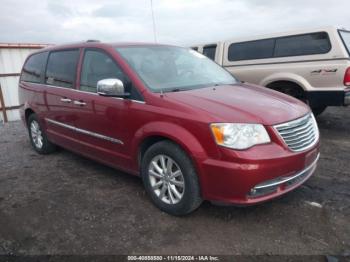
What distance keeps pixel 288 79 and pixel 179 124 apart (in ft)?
14.1

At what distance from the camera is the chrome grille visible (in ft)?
9.70

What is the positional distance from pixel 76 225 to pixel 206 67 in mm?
2458

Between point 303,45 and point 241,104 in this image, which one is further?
point 303,45

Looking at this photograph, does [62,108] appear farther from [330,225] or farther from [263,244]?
[330,225]

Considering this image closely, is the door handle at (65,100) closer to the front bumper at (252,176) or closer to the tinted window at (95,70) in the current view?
the tinted window at (95,70)

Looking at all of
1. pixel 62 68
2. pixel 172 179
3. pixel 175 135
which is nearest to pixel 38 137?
pixel 62 68

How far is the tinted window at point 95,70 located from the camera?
3.78 metres

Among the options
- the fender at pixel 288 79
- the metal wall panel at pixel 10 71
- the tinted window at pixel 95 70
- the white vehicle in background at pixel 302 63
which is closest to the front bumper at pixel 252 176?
the tinted window at pixel 95 70

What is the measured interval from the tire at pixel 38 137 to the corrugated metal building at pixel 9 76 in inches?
184

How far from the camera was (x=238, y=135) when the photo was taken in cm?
281

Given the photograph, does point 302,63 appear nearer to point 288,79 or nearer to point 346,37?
point 288,79

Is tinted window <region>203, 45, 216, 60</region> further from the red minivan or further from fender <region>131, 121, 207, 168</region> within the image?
fender <region>131, 121, 207, 168</region>

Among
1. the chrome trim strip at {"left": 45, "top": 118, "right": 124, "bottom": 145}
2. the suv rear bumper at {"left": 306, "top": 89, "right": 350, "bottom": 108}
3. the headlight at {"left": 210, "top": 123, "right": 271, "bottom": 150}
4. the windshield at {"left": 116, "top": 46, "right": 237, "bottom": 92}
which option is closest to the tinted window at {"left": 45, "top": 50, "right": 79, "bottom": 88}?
the chrome trim strip at {"left": 45, "top": 118, "right": 124, "bottom": 145}

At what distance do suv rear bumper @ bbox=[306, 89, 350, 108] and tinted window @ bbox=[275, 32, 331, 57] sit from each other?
82 cm
